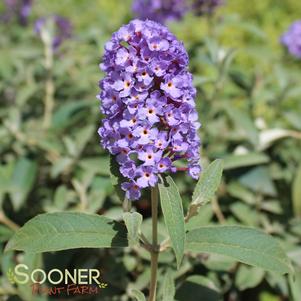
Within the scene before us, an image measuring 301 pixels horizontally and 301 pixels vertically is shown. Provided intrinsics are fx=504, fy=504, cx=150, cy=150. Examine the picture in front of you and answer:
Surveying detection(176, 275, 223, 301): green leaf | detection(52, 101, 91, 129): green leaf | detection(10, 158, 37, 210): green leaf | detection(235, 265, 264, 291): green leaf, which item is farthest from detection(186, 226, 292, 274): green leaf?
detection(52, 101, 91, 129): green leaf

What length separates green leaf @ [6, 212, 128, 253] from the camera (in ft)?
5.25

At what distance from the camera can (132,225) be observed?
1.55 m

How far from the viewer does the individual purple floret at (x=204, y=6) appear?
327cm

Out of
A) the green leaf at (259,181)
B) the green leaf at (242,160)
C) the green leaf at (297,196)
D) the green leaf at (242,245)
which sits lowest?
the green leaf at (242,245)

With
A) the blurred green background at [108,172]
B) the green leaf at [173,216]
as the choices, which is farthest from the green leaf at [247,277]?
the green leaf at [173,216]

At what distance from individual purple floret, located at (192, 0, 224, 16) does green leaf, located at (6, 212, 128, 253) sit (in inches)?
80.4

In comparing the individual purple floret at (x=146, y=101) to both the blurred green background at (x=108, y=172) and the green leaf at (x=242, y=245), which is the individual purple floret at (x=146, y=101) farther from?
the blurred green background at (x=108, y=172)

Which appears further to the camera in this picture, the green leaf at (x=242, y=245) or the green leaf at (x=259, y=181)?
the green leaf at (x=259, y=181)

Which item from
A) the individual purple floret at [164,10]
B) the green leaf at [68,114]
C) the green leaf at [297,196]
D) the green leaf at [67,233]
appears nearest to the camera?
the green leaf at [67,233]

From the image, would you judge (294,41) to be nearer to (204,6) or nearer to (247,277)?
(204,6)

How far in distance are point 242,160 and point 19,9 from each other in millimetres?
2660

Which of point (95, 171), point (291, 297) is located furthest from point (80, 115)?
point (291, 297)

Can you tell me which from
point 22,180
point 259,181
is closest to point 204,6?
point 259,181

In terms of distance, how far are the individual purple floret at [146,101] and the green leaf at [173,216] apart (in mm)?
76
